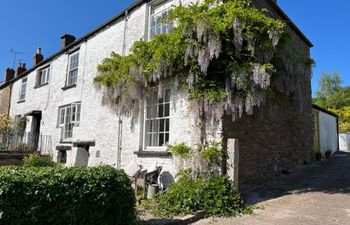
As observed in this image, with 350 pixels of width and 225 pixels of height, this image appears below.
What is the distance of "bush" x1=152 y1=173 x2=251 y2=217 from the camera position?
5.62 m

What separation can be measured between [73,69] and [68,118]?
2295 millimetres

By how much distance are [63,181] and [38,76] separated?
15002 mm

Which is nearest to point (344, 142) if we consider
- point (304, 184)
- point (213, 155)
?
point (304, 184)

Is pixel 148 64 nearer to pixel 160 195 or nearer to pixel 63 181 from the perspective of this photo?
pixel 160 195

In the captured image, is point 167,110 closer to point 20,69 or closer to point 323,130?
point 323,130

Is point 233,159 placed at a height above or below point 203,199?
above

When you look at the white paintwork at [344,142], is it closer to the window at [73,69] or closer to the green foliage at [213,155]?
the green foliage at [213,155]

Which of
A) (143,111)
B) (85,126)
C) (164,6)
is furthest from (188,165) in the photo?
(85,126)

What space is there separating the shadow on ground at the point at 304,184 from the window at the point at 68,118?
8241 mm

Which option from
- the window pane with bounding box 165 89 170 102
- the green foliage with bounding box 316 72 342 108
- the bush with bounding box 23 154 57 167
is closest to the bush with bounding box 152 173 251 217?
the window pane with bounding box 165 89 170 102

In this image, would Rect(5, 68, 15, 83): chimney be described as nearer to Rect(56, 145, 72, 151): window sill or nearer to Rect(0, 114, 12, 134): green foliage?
Rect(0, 114, 12, 134): green foliage

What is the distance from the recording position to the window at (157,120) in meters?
8.10

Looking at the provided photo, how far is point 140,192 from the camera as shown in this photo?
7.23 meters

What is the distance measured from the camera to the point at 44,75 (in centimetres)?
1664
